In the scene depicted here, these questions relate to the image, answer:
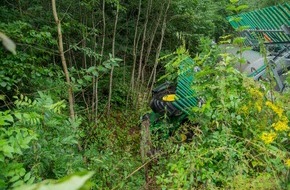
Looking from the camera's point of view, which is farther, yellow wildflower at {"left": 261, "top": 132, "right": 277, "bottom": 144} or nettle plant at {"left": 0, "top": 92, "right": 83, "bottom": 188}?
yellow wildflower at {"left": 261, "top": 132, "right": 277, "bottom": 144}

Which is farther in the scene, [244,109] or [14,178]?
[244,109]

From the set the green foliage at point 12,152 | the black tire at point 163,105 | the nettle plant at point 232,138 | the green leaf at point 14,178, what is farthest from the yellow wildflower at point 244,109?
the green leaf at point 14,178

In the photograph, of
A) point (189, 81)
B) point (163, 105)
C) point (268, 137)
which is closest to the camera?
point (268, 137)

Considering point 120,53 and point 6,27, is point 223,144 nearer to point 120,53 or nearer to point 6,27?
point 6,27

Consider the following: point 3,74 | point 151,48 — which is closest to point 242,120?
point 3,74

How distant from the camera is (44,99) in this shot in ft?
7.23

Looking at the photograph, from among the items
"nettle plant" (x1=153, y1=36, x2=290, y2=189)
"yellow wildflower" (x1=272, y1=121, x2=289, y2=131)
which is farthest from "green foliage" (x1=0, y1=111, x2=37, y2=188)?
"yellow wildflower" (x1=272, y1=121, x2=289, y2=131)

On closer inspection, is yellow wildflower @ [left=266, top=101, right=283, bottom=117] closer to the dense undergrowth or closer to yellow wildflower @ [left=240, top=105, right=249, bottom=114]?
the dense undergrowth

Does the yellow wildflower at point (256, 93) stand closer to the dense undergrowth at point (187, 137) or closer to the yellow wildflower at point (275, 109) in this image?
the dense undergrowth at point (187, 137)

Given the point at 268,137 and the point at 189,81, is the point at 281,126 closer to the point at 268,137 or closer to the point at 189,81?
the point at 268,137

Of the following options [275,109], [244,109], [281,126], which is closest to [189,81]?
[244,109]

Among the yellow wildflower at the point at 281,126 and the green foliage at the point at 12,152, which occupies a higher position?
the green foliage at the point at 12,152

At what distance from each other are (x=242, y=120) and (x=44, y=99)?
156 cm

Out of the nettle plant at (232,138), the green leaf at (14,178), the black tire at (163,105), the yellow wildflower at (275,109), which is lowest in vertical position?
the black tire at (163,105)
